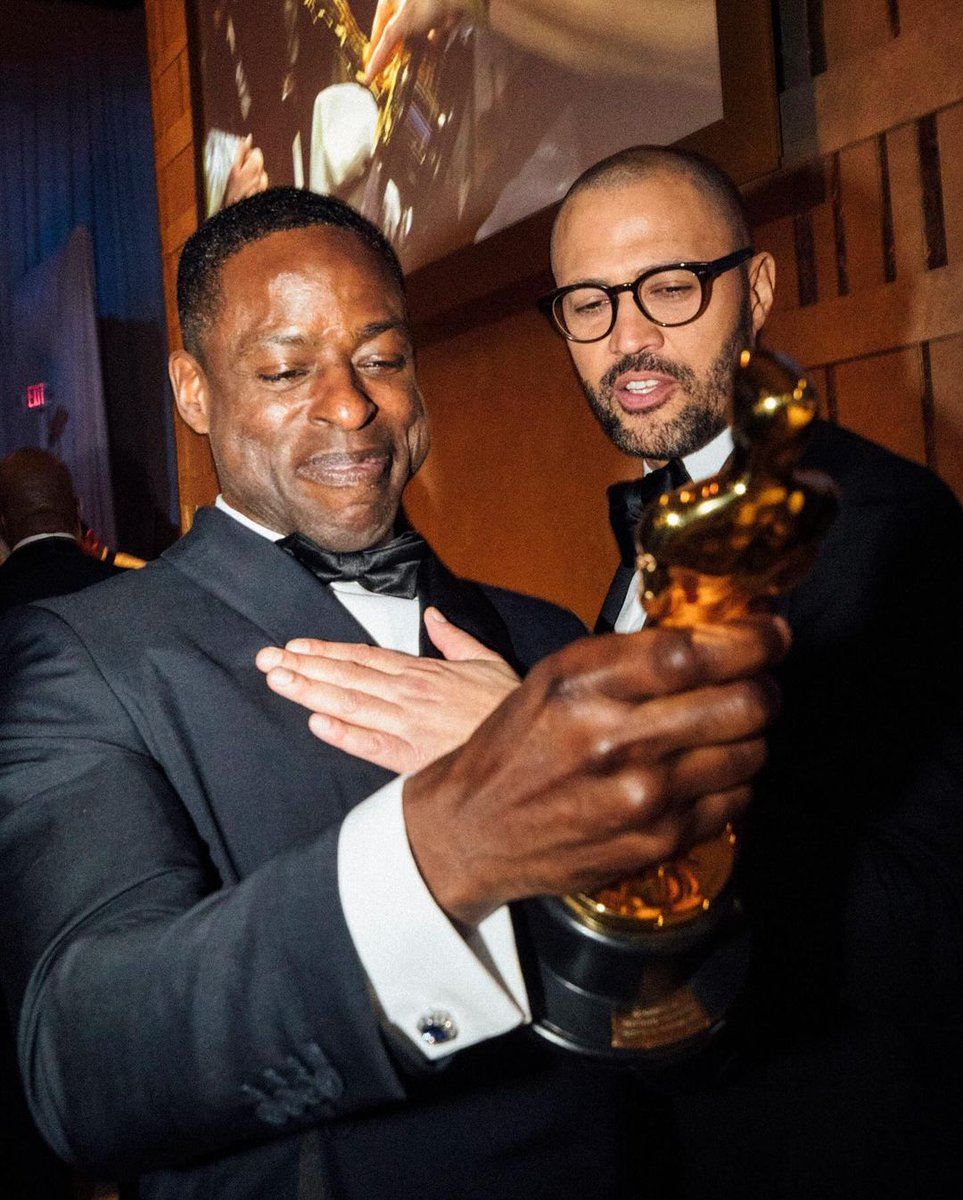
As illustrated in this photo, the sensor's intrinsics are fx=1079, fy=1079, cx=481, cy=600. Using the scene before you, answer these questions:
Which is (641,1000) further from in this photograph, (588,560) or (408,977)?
(588,560)

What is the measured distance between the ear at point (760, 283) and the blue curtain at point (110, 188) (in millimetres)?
5178

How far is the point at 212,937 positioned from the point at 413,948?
0.17 metres

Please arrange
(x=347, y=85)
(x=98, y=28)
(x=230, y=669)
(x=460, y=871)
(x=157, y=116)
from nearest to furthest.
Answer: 1. (x=460, y=871)
2. (x=230, y=669)
3. (x=347, y=85)
4. (x=157, y=116)
5. (x=98, y=28)

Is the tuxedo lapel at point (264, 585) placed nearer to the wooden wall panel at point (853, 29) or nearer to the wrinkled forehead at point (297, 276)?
the wrinkled forehead at point (297, 276)

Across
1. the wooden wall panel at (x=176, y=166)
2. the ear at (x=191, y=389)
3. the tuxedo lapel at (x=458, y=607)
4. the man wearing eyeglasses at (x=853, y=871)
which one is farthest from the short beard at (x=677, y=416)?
the wooden wall panel at (x=176, y=166)

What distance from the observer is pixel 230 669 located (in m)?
1.24

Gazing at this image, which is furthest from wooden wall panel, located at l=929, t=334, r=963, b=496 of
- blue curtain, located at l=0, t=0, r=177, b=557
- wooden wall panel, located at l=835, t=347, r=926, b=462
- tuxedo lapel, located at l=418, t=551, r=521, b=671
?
blue curtain, located at l=0, t=0, r=177, b=557

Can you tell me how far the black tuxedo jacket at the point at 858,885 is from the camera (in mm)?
1145

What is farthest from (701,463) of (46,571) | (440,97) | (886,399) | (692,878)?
(440,97)

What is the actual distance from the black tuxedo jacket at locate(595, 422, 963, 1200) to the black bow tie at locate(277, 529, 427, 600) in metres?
0.49

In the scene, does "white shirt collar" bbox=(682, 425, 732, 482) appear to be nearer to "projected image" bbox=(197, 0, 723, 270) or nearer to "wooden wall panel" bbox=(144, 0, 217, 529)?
"projected image" bbox=(197, 0, 723, 270)

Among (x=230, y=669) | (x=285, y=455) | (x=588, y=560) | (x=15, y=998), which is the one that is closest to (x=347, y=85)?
(x=588, y=560)

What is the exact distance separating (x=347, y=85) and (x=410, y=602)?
11.1 ft

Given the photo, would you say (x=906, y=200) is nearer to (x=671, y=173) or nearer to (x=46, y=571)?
(x=671, y=173)
